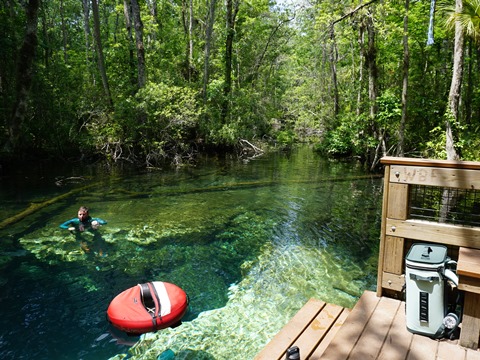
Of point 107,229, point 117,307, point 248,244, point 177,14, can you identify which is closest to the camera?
point 117,307

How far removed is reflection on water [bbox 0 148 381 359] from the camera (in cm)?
505

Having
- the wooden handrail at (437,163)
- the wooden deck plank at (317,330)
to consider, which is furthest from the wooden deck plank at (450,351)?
the wooden handrail at (437,163)

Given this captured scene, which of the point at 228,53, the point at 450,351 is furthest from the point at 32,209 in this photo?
the point at 228,53

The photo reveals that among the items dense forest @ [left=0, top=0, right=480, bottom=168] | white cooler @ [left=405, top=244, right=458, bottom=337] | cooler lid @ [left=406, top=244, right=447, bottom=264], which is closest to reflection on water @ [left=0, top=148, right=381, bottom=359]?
white cooler @ [left=405, top=244, right=458, bottom=337]

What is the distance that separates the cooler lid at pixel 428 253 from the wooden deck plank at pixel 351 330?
0.76 metres

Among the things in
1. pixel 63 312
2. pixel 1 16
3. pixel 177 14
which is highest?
pixel 177 14

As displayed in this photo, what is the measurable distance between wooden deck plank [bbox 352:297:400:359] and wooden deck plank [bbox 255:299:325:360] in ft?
2.50

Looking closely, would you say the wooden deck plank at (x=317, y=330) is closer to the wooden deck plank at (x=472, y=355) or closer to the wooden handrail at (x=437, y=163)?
the wooden deck plank at (x=472, y=355)

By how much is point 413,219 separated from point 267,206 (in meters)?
8.33

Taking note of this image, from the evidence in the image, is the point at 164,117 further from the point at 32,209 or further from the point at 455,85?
the point at 455,85

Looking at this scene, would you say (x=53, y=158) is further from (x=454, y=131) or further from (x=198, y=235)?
(x=454, y=131)

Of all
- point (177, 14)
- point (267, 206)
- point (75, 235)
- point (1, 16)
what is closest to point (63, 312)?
point (75, 235)

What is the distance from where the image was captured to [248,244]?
8.58 metres

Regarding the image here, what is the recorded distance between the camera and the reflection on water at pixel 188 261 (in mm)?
5055
